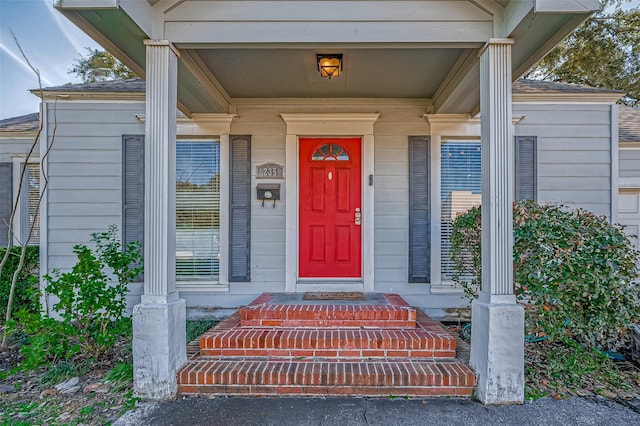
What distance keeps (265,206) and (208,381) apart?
2052 mm

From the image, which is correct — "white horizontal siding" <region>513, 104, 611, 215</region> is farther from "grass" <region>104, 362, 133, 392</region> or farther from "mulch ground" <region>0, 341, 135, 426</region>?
"mulch ground" <region>0, 341, 135, 426</region>

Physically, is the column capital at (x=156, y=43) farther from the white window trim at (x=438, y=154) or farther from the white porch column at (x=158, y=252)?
the white window trim at (x=438, y=154)

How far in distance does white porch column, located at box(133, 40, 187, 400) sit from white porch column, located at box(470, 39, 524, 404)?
213cm

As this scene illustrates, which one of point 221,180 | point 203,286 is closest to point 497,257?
point 221,180

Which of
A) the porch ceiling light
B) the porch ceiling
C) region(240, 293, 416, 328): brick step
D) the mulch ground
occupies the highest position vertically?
the porch ceiling

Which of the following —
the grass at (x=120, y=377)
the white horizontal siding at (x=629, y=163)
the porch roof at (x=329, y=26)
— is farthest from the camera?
the white horizontal siding at (x=629, y=163)

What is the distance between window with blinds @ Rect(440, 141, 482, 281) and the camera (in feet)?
13.5

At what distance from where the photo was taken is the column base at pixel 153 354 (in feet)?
7.86

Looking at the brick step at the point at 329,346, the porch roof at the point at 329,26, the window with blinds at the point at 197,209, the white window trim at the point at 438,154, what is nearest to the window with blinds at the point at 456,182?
the white window trim at the point at 438,154

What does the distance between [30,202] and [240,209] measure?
3.20 m

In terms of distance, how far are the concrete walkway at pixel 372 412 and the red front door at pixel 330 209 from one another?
1809 millimetres

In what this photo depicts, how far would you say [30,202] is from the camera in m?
4.91

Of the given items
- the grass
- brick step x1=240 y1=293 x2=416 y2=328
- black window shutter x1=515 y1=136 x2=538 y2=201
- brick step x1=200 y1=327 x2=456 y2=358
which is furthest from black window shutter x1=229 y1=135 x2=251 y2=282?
black window shutter x1=515 y1=136 x2=538 y2=201

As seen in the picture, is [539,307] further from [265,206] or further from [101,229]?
[101,229]
